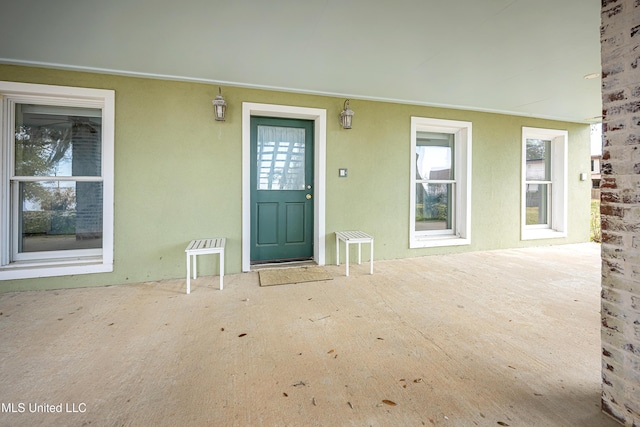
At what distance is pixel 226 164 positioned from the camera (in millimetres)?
3496

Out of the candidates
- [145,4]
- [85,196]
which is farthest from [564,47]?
[85,196]

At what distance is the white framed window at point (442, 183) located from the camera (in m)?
4.54

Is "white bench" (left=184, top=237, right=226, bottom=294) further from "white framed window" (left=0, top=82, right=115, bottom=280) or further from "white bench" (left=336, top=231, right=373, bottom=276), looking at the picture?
"white bench" (left=336, top=231, right=373, bottom=276)

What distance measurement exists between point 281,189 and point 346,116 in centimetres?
140

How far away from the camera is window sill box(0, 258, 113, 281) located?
2.87 m

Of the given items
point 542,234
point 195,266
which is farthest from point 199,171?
point 542,234

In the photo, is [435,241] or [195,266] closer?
[195,266]

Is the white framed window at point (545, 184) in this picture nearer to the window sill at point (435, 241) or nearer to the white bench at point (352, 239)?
the window sill at point (435, 241)

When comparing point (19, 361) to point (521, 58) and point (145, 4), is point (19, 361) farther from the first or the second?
point (521, 58)

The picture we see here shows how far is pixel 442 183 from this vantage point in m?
4.71

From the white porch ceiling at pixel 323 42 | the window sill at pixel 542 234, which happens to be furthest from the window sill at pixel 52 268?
the window sill at pixel 542 234

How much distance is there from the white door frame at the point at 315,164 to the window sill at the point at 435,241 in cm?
157

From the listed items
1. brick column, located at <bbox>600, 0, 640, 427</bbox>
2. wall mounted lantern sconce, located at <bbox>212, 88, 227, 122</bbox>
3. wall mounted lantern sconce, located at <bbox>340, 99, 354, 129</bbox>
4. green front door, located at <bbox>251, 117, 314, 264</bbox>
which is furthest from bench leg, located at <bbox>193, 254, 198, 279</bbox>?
brick column, located at <bbox>600, 0, 640, 427</bbox>
